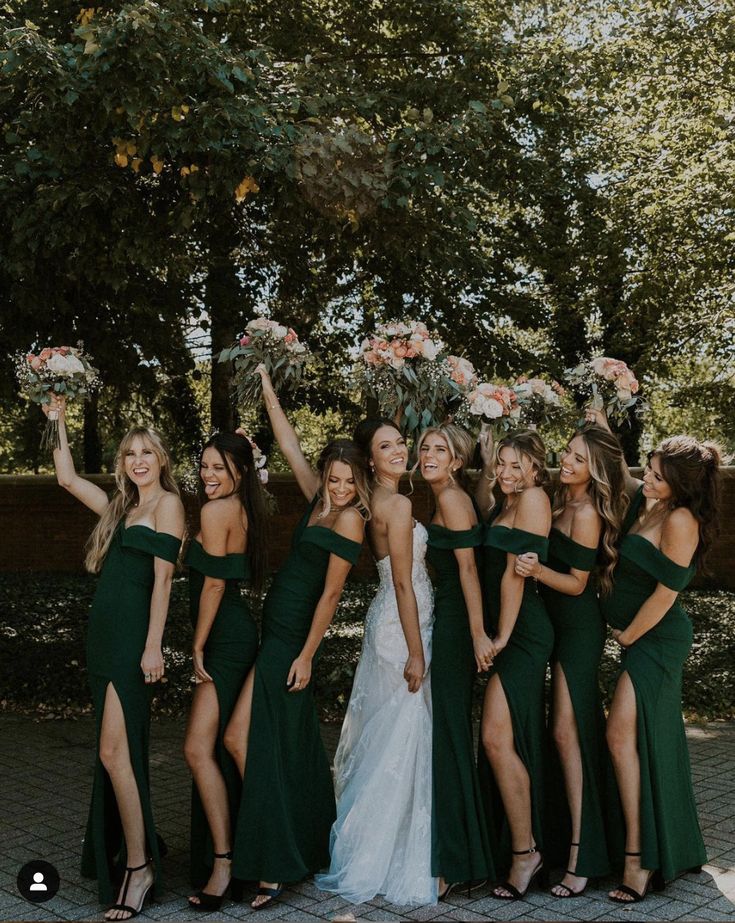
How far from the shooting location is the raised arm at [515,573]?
16.2 ft

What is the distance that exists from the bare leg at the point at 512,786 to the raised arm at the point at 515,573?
34 centimetres

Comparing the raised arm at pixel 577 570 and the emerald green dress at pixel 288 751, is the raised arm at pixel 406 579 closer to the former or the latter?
→ the emerald green dress at pixel 288 751

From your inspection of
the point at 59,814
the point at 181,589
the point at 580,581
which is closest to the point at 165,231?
the point at 59,814

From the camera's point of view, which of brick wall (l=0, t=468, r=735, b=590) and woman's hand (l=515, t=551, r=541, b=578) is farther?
brick wall (l=0, t=468, r=735, b=590)

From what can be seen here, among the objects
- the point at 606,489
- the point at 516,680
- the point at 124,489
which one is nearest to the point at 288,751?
the point at 516,680

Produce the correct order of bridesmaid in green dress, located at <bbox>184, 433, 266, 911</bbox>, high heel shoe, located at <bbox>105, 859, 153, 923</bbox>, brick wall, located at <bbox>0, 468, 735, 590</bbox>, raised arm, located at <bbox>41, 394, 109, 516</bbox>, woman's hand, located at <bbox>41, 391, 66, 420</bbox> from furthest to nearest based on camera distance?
brick wall, located at <bbox>0, 468, 735, 590</bbox>, woman's hand, located at <bbox>41, 391, 66, 420</bbox>, raised arm, located at <bbox>41, 394, 109, 516</bbox>, bridesmaid in green dress, located at <bbox>184, 433, 266, 911</bbox>, high heel shoe, located at <bbox>105, 859, 153, 923</bbox>

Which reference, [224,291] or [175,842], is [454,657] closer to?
[175,842]

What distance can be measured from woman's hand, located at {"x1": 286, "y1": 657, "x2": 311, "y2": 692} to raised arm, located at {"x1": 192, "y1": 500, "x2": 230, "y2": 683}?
14.8 inches

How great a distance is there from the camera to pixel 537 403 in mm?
5770

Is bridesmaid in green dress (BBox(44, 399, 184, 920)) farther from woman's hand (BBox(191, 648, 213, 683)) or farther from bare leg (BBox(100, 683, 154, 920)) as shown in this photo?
woman's hand (BBox(191, 648, 213, 683))

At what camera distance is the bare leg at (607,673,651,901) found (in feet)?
15.9

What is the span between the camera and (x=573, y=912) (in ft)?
15.4

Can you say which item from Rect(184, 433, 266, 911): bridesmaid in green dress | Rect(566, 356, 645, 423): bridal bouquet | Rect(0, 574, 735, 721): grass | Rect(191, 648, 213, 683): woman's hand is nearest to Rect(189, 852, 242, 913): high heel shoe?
Rect(184, 433, 266, 911): bridesmaid in green dress

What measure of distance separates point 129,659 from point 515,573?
1.81 metres
